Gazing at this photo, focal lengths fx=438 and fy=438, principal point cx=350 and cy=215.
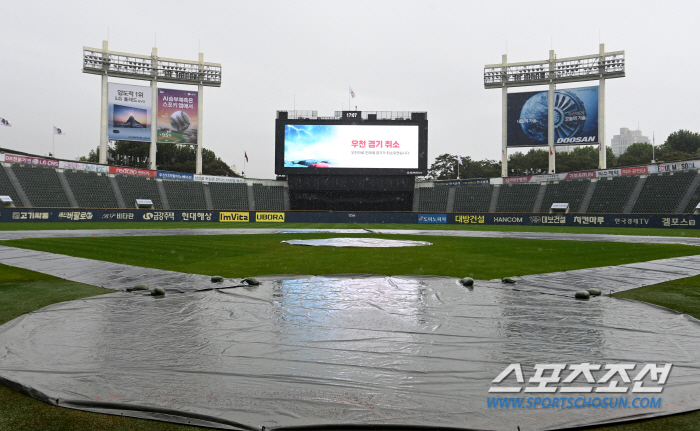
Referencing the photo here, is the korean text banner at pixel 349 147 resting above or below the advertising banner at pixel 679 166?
above

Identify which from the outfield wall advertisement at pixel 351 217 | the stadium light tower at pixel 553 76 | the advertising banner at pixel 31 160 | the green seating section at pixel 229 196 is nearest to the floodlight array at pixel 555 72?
the stadium light tower at pixel 553 76

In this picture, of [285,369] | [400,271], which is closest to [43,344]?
[285,369]

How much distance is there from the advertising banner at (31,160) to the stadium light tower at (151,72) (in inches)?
211

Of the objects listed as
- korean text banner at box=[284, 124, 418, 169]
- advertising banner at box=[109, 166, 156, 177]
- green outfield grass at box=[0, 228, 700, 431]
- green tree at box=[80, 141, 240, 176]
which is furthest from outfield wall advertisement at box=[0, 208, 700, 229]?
green tree at box=[80, 141, 240, 176]

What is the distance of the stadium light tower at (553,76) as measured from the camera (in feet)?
175

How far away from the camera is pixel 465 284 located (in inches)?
360

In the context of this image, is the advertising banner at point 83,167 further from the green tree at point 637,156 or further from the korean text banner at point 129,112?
the green tree at point 637,156

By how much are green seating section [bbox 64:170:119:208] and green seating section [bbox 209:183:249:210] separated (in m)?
12.6

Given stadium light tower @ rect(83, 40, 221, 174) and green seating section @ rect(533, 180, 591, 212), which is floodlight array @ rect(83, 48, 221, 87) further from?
green seating section @ rect(533, 180, 591, 212)

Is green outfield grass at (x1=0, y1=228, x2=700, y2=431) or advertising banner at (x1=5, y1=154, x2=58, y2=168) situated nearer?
green outfield grass at (x1=0, y1=228, x2=700, y2=431)

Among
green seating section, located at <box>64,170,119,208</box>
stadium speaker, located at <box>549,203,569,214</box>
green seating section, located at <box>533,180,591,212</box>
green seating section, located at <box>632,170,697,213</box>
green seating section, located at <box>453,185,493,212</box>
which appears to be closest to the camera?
green seating section, located at <box>632,170,697,213</box>

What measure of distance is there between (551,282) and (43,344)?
9.27 metres

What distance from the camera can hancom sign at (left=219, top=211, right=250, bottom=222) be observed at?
51750mm

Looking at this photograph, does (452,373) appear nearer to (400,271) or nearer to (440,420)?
(440,420)
